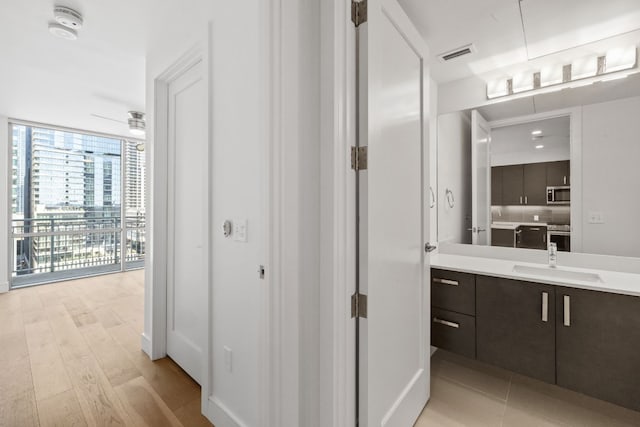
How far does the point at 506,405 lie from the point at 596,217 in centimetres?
129

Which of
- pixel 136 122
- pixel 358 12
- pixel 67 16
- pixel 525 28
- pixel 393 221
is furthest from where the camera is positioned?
pixel 136 122

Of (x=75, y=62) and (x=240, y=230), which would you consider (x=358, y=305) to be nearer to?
(x=240, y=230)

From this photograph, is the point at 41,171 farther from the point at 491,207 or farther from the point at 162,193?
the point at 491,207

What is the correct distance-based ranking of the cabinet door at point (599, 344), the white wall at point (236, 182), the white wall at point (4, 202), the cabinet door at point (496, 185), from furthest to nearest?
the white wall at point (4, 202), the cabinet door at point (496, 185), the cabinet door at point (599, 344), the white wall at point (236, 182)

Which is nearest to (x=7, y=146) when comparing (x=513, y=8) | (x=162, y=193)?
(x=162, y=193)

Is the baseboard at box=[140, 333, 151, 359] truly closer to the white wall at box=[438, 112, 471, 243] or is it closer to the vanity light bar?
the white wall at box=[438, 112, 471, 243]

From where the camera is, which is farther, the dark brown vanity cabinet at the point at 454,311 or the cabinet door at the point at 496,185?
the cabinet door at the point at 496,185

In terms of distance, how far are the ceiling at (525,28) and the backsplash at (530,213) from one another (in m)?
1.00

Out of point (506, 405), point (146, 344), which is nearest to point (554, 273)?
point (506, 405)

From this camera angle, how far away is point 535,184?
202 cm

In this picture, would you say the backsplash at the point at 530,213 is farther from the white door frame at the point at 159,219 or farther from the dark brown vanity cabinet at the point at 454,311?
the white door frame at the point at 159,219

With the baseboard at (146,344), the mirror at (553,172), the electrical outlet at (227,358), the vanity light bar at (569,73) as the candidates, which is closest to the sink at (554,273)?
the mirror at (553,172)

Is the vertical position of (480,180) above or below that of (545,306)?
above

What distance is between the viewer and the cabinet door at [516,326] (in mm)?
1639
